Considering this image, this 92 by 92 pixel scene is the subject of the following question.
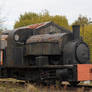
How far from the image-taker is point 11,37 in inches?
518

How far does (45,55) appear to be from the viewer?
12266mm

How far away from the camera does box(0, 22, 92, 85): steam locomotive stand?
10.9m

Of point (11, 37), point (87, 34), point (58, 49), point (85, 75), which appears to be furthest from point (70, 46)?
point (87, 34)

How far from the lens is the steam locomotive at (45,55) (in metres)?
10.9

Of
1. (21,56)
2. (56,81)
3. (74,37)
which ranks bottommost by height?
(56,81)

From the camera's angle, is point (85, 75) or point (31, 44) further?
point (31, 44)

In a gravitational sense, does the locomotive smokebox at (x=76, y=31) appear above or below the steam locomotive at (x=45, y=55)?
above

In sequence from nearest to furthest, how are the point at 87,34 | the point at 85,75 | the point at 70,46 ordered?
the point at 85,75 → the point at 70,46 → the point at 87,34

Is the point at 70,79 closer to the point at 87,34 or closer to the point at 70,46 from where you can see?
the point at 70,46

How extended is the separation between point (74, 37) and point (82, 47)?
0.75m

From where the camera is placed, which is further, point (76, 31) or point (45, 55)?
point (45, 55)

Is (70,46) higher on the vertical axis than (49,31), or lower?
lower

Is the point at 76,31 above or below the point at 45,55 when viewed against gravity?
above

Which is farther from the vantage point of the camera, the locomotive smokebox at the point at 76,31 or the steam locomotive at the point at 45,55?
the locomotive smokebox at the point at 76,31
